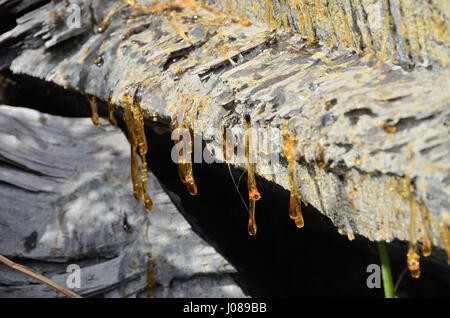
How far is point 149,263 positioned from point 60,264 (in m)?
0.39

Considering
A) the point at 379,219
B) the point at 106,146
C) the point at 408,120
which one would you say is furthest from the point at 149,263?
the point at 408,120

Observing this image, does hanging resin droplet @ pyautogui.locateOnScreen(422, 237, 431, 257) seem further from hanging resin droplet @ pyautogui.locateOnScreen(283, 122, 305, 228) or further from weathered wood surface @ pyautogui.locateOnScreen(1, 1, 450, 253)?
hanging resin droplet @ pyautogui.locateOnScreen(283, 122, 305, 228)

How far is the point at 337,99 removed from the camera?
1387mm

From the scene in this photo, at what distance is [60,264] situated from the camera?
2.18 m

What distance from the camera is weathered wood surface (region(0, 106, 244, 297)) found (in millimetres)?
2141

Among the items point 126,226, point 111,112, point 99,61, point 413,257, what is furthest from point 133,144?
point 413,257

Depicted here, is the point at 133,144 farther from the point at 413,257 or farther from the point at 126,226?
the point at 413,257

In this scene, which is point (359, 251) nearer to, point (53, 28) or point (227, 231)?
point (227, 231)

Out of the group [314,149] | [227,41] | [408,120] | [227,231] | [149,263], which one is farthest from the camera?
[227,231]

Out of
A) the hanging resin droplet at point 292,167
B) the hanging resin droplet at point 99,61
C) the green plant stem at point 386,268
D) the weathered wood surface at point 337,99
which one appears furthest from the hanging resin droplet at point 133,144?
the green plant stem at point 386,268

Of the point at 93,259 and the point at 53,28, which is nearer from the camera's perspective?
the point at 93,259

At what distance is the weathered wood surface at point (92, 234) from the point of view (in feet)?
7.02

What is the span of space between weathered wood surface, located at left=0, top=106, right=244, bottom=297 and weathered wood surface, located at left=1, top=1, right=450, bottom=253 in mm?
436

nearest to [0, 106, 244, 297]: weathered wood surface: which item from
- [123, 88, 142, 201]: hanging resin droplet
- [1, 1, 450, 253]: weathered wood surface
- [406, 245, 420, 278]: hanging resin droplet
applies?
[123, 88, 142, 201]: hanging resin droplet
